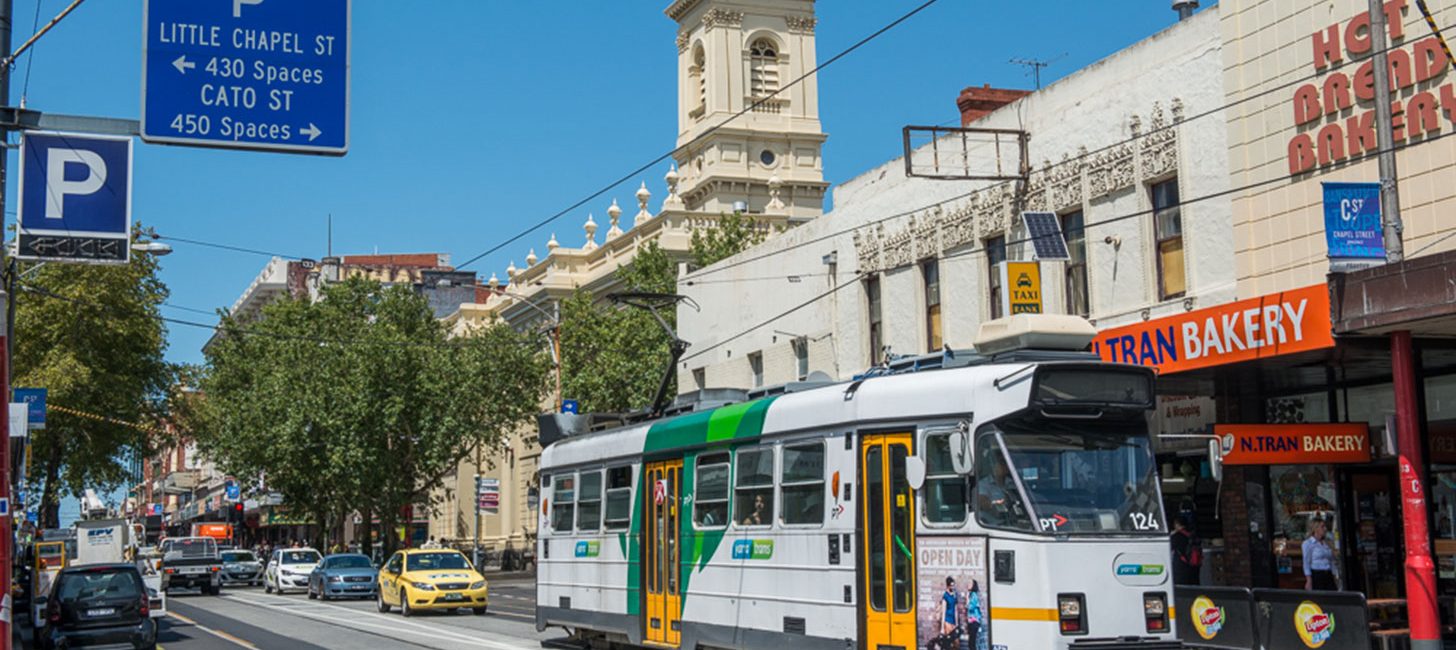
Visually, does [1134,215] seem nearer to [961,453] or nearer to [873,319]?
[873,319]

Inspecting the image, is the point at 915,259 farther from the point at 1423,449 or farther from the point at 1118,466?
the point at 1118,466

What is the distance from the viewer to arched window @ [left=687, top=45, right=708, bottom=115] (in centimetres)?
7450

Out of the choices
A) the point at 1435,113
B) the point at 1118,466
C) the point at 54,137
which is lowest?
the point at 1118,466

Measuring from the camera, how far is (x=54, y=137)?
44.6ft

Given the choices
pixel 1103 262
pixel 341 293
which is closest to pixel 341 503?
pixel 341 293

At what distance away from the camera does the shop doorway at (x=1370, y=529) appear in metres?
21.8

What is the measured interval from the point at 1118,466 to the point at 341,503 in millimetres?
55221

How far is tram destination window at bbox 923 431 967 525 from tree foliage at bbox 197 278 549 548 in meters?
44.0

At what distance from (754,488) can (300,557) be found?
37.5 metres

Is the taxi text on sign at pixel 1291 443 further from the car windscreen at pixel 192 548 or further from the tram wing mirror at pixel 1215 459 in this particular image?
the car windscreen at pixel 192 548

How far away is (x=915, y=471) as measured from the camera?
13.4 m

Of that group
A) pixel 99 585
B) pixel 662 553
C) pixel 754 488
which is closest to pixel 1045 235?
pixel 662 553

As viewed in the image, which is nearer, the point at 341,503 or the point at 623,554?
the point at 623,554

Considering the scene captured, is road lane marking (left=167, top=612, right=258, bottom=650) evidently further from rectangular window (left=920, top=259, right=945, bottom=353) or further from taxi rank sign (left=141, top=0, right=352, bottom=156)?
taxi rank sign (left=141, top=0, right=352, bottom=156)
